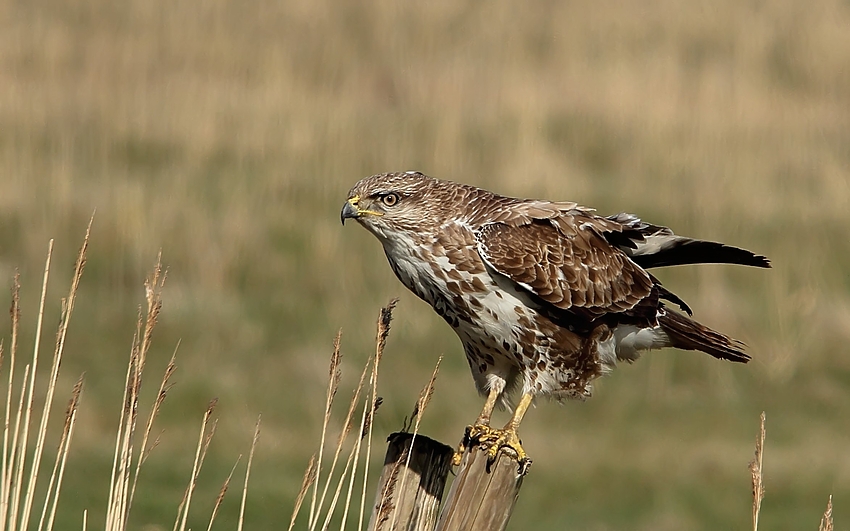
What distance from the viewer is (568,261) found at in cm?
473

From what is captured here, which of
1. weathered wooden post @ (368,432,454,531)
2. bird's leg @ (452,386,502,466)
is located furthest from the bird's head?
weathered wooden post @ (368,432,454,531)

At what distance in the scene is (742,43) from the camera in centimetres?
1873

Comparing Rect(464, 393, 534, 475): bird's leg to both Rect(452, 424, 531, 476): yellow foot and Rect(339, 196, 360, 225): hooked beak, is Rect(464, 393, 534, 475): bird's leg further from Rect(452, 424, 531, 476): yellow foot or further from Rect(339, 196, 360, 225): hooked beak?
Rect(339, 196, 360, 225): hooked beak

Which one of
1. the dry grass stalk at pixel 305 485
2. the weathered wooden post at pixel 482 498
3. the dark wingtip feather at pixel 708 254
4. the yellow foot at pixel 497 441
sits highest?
the dark wingtip feather at pixel 708 254

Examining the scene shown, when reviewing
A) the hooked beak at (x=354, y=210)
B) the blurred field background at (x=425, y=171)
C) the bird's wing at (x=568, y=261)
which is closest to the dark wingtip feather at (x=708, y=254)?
the bird's wing at (x=568, y=261)

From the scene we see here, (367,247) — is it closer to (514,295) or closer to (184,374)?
(184,374)

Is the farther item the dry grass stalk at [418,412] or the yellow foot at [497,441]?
the yellow foot at [497,441]

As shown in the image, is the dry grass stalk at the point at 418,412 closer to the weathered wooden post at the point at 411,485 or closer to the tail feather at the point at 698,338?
the weathered wooden post at the point at 411,485

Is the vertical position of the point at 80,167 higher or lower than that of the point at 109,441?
higher

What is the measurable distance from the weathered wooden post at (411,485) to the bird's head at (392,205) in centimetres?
103

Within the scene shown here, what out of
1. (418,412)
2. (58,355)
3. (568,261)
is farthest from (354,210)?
→ (58,355)

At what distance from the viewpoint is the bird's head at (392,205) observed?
4.51 meters

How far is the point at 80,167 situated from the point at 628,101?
6.95m

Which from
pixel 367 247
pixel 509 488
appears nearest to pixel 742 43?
pixel 367 247
